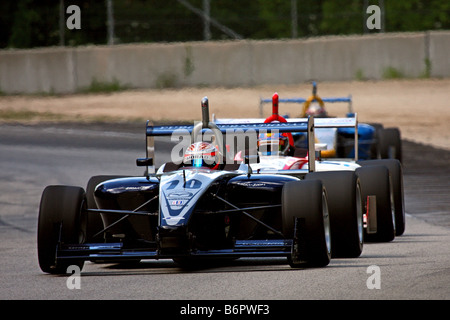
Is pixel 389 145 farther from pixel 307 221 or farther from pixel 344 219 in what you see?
pixel 307 221

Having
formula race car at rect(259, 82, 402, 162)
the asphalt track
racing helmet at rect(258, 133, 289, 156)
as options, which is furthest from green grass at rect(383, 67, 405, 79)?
racing helmet at rect(258, 133, 289, 156)

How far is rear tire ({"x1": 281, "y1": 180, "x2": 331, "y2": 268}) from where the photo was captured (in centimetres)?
930

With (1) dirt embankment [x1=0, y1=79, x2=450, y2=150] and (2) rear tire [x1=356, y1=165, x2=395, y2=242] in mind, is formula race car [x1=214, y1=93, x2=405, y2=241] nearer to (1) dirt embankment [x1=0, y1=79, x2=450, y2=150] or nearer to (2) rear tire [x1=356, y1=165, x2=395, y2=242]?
(2) rear tire [x1=356, y1=165, x2=395, y2=242]

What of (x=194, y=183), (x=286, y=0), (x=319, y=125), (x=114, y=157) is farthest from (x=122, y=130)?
(x=194, y=183)

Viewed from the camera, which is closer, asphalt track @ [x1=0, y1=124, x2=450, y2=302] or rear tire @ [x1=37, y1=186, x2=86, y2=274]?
asphalt track @ [x1=0, y1=124, x2=450, y2=302]

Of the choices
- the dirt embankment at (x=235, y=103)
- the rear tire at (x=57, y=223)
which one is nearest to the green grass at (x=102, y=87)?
the dirt embankment at (x=235, y=103)

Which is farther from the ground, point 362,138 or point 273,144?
point 273,144

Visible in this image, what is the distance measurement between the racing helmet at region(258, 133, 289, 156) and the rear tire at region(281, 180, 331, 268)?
12.6ft

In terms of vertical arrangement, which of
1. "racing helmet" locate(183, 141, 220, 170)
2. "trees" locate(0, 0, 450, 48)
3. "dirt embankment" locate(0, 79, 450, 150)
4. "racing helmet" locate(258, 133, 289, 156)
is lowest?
"dirt embankment" locate(0, 79, 450, 150)

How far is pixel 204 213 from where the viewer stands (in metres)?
9.59

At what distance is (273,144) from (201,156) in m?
2.80

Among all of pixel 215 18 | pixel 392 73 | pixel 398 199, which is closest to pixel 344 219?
pixel 398 199

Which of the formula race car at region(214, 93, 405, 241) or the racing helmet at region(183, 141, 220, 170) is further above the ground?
the racing helmet at region(183, 141, 220, 170)

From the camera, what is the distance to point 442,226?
1364cm
